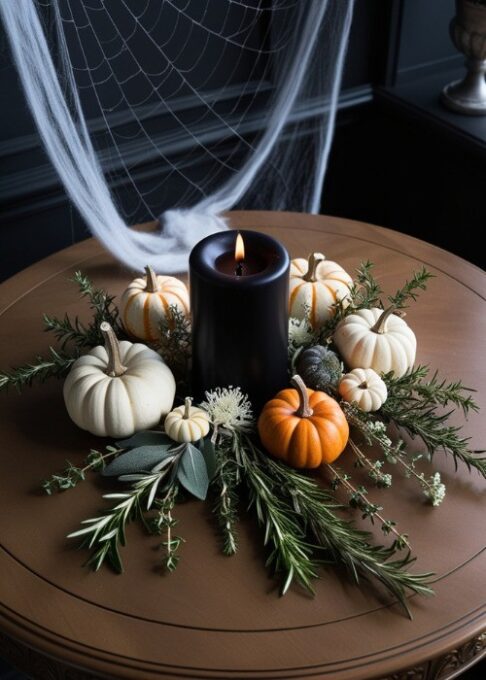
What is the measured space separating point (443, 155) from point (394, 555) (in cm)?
125

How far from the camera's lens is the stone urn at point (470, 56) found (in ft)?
5.64

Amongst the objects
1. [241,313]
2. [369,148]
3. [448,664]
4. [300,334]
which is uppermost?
[241,313]

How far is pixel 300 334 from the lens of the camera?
1033 mm

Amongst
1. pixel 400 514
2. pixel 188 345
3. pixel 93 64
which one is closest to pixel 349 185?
pixel 93 64

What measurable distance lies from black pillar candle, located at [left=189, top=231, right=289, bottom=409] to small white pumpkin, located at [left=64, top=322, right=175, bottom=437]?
58 mm

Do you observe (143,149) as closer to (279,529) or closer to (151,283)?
(151,283)

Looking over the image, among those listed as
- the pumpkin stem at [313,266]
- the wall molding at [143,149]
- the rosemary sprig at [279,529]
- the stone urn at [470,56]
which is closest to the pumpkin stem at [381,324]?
the pumpkin stem at [313,266]

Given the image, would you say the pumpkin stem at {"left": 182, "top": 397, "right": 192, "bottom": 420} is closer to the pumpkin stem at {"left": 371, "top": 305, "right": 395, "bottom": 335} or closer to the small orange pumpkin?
the small orange pumpkin

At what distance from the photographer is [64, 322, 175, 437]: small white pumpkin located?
0.90 meters

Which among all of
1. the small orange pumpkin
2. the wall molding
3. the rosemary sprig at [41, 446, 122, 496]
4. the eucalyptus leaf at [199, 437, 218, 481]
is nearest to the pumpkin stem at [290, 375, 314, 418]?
the small orange pumpkin

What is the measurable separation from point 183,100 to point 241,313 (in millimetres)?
A: 897

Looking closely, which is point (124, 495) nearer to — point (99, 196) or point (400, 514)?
point (400, 514)

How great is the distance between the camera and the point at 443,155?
6.07 ft

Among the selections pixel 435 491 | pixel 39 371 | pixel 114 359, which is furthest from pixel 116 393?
pixel 435 491
